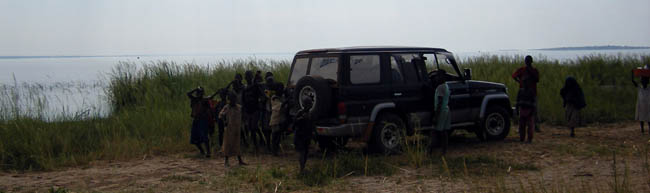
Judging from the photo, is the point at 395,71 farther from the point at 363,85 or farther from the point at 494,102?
the point at 494,102

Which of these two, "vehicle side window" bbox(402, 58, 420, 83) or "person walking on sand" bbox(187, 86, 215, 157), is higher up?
"vehicle side window" bbox(402, 58, 420, 83)

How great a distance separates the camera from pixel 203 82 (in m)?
17.6

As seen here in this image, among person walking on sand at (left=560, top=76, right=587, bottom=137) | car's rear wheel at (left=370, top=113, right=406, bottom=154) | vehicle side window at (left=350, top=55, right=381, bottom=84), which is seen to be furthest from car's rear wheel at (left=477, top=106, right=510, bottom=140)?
vehicle side window at (left=350, top=55, right=381, bottom=84)

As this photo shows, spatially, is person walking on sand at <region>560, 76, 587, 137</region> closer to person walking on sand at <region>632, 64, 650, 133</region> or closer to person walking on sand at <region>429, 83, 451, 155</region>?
person walking on sand at <region>632, 64, 650, 133</region>

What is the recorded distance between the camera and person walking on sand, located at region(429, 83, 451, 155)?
8977 mm

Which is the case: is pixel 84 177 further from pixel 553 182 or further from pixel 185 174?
pixel 553 182

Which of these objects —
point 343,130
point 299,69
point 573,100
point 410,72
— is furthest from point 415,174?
point 573,100

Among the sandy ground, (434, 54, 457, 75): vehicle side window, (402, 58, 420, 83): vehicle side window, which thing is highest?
(434, 54, 457, 75): vehicle side window

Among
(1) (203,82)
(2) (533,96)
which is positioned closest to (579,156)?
(2) (533,96)

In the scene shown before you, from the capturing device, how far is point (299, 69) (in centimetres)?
976

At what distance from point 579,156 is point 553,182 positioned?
246 centimetres

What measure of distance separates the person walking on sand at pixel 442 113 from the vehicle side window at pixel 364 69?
3.16ft

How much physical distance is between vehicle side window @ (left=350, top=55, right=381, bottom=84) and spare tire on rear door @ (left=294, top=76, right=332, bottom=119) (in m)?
0.50

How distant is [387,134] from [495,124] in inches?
104
